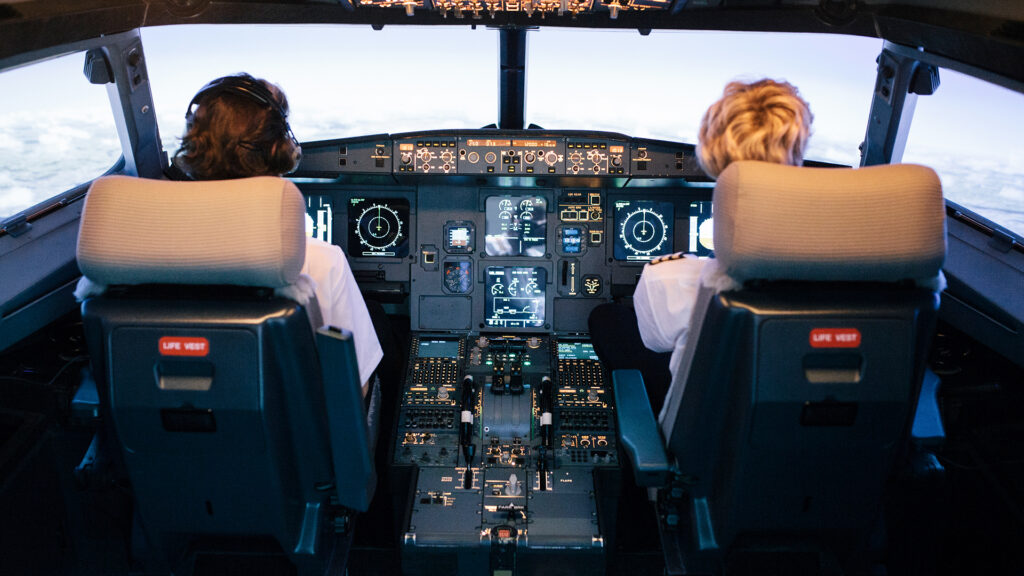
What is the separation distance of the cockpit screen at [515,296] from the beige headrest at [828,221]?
5.24ft

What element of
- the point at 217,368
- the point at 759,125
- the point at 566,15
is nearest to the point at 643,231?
the point at 566,15

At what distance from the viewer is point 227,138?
1.58m

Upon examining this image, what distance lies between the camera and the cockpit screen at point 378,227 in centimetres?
288

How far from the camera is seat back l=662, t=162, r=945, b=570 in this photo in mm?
1300

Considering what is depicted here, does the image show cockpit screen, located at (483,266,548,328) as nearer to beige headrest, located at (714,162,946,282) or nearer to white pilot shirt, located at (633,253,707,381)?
white pilot shirt, located at (633,253,707,381)

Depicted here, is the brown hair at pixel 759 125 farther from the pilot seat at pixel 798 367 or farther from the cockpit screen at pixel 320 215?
the cockpit screen at pixel 320 215

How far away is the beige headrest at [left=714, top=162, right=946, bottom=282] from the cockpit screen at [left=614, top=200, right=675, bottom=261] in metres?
1.54

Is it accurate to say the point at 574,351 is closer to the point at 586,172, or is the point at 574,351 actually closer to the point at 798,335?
the point at 586,172

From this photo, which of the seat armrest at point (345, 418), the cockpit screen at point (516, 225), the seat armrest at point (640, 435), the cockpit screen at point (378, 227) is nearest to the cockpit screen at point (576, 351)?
the cockpit screen at point (516, 225)

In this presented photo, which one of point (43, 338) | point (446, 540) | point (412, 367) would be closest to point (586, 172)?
point (412, 367)

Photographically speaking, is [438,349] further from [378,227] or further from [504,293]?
[378,227]

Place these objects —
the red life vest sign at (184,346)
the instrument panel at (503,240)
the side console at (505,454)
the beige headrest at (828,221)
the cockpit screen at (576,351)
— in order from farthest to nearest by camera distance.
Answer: the instrument panel at (503,240) < the cockpit screen at (576,351) < the side console at (505,454) < the red life vest sign at (184,346) < the beige headrest at (828,221)

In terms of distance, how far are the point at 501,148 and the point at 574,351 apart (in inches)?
33.6

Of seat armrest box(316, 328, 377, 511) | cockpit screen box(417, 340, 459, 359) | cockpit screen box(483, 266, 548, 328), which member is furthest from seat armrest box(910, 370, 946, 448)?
cockpit screen box(417, 340, 459, 359)
